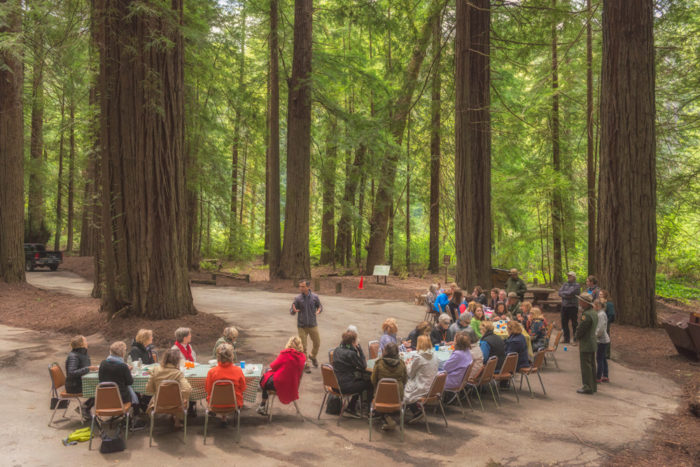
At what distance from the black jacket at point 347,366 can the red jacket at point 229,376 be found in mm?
1392

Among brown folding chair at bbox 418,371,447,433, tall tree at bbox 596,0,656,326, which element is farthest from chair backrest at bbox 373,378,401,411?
tall tree at bbox 596,0,656,326

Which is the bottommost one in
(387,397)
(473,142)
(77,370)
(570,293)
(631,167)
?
(387,397)

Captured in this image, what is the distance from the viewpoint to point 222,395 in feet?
20.8

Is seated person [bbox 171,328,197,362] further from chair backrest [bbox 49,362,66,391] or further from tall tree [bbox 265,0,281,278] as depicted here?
tall tree [bbox 265,0,281,278]

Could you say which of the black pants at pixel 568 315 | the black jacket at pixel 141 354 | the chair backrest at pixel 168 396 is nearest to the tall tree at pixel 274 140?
the black pants at pixel 568 315

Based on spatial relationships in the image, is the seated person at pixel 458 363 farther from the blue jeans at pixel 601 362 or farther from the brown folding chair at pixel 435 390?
the blue jeans at pixel 601 362

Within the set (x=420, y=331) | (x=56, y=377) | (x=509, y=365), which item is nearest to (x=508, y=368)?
(x=509, y=365)

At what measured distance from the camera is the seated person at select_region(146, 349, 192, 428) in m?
6.36

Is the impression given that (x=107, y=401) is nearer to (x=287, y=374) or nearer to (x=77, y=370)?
(x=77, y=370)

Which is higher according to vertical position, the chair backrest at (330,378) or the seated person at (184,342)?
the seated person at (184,342)

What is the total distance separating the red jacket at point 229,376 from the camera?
21.4 ft

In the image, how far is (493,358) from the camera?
25.6 feet

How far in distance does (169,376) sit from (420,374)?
11.3ft

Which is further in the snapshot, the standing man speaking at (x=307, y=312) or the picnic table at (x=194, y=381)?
the standing man speaking at (x=307, y=312)
